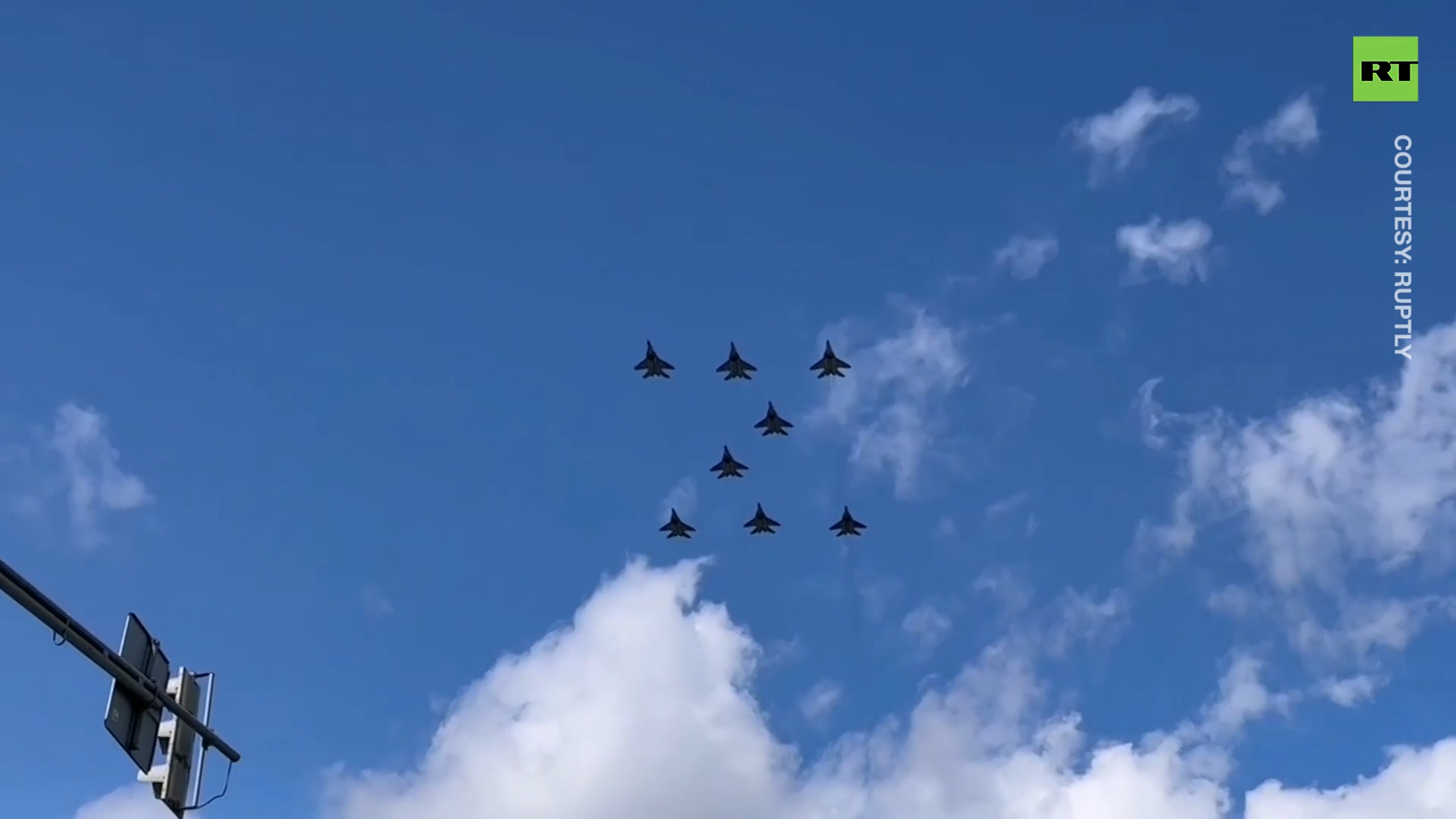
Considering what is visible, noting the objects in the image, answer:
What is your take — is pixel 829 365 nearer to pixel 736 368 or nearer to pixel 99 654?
pixel 736 368

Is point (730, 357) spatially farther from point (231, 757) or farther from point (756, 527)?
point (231, 757)

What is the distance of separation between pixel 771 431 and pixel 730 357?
9.56 meters

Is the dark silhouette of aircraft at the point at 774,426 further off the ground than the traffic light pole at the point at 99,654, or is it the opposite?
the dark silhouette of aircraft at the point at 774,426

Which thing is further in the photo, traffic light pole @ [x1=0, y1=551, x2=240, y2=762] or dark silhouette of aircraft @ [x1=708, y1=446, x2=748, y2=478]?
dark silhouette of aircraft @ [x1=708, y1=446, x2=748, y2=478]

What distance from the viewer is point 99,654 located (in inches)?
849

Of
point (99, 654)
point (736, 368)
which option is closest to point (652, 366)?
point (736, 368)

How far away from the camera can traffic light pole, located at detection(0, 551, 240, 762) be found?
19.7 m

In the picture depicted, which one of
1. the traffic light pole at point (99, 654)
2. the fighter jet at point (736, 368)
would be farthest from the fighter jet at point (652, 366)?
the traffic light pole at point (99, 654)

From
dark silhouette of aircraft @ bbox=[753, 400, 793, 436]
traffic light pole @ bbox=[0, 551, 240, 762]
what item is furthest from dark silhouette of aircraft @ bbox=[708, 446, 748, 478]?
traffic light pole @ bbox=[0, 551, 240, 762]

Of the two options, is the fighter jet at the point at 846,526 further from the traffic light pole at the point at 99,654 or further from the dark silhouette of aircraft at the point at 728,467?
the traffic light pole at the point at 99,654

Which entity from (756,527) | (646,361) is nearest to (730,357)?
(646,361)

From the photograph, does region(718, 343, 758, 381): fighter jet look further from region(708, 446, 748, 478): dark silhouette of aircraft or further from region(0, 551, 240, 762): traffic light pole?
region(0, 551, 240, 762): traffic light pole

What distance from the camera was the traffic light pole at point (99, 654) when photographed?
1969cm

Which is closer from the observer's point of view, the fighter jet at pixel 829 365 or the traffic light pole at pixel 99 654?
the traffic light pole at pixel 99 654
